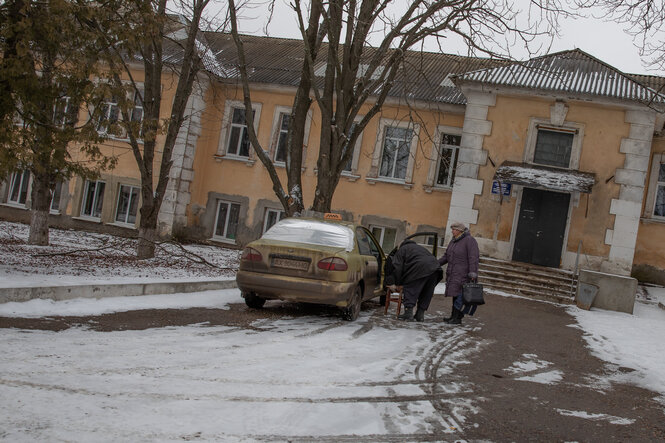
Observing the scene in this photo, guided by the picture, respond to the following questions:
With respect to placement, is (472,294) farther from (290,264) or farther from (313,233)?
(290,264)

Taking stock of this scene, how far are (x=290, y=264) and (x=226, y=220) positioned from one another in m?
15.6

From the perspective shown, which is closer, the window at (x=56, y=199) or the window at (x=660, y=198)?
the window at (x=660, y=198)

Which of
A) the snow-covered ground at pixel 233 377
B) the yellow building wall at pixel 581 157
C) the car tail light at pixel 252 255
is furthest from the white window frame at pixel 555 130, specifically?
the car tail light at pixel 252 255

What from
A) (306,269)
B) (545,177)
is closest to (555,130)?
(545,177)

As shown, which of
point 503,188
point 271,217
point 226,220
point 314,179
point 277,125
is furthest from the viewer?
point 226,220

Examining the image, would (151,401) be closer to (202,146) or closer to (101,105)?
(101,105)

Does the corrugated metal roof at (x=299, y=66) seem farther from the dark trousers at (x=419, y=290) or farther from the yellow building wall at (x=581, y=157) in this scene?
the dark trousers at (x=419, y=290)

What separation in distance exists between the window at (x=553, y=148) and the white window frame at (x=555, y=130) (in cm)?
13

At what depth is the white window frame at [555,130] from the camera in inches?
762

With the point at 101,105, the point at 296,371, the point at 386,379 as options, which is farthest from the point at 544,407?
the point at 101,105

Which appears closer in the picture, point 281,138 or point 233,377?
point 233,377

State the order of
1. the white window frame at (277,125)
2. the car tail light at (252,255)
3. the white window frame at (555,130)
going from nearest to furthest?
the car tail light at (252,255) → the white window frame at (555,130) → the white window frame at (277,125)

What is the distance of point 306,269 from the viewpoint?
905 cm

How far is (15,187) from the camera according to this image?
82.5 feet
